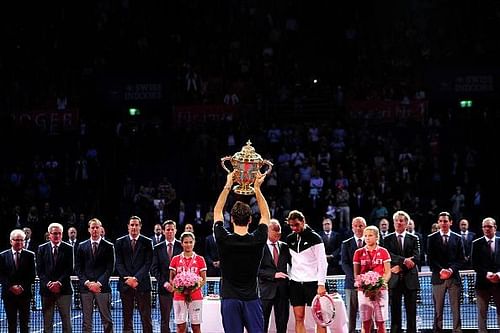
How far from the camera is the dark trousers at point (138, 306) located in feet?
43.1

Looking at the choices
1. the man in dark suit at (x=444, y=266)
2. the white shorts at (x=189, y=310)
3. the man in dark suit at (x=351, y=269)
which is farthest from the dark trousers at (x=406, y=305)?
the white shorts at (x=189, y=310)

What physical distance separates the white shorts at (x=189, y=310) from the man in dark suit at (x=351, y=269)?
247 centimetres

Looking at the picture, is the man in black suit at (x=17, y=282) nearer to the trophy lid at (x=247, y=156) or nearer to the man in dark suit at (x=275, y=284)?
the man in dark suit at (x=275, y=284)

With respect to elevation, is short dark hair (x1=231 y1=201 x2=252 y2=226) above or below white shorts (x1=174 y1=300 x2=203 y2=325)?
above

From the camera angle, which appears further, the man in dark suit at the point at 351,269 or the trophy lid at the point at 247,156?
the man in dark suit at the point at 351,269

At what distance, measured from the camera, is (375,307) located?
40.1 feet

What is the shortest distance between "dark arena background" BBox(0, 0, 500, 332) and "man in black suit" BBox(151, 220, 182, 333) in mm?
9600

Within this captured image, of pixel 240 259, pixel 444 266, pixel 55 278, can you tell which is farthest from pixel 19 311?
pixel 444 266

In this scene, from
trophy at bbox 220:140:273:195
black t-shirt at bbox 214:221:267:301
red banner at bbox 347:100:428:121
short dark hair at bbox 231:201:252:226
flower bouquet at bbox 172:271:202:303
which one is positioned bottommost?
flower bouquet at bbox 172:271:202:303

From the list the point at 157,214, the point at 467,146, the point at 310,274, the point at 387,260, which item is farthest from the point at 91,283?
the point at 467,146

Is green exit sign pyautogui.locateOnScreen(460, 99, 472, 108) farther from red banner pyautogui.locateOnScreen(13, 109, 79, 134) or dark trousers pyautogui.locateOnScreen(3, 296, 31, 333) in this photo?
dark trousers pyautogui.locateOnScreen(3, 296, 31, 333)

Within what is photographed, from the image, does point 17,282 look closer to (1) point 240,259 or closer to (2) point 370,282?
(2) point 370,282

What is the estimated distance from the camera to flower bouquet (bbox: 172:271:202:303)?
1210 cm

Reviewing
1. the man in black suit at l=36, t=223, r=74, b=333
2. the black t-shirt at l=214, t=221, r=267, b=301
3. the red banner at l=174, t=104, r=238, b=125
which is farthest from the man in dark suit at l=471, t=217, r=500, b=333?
the red banner at l=174, t=104, r=238, b=125
